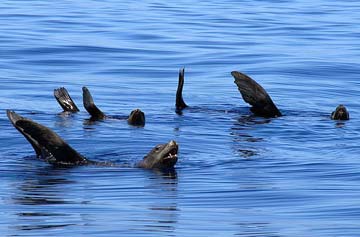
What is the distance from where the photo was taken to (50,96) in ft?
58.4

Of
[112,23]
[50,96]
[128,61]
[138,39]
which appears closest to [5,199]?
[50,96]

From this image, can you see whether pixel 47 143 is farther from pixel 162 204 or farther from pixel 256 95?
pixel 256 95

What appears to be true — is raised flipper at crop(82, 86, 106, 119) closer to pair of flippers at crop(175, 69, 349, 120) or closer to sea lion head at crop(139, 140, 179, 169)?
pair of flippers at crop(175, 69, 349, 120)

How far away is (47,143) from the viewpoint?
1188cm

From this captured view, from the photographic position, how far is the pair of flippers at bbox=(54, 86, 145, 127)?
49.0 ft

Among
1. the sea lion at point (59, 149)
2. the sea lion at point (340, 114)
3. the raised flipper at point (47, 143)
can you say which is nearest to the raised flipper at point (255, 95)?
the sea lion at point (340, 114)

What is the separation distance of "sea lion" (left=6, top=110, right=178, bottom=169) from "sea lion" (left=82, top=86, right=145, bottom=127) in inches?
102

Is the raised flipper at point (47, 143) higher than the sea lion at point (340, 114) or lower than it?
higher

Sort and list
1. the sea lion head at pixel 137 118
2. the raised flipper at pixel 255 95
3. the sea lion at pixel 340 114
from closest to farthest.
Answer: the sea lion head at pixel 137 118 → the sea lion at pixel 340 114 → the raised flipper at pixel 255 95

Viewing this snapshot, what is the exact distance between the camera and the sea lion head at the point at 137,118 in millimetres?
14852

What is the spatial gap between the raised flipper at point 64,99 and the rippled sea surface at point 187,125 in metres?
0.23

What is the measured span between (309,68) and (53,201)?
1203 cm

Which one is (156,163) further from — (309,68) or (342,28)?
(342,28)

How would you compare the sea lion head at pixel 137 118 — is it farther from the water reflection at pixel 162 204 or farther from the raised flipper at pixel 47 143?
the water reflection at pixel 162 204
